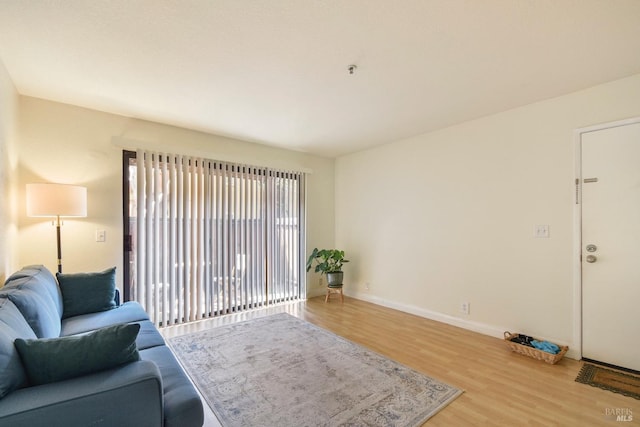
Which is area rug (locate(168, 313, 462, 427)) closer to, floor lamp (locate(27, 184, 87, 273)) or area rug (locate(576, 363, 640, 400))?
area rug (locate(576, 363, 640, 400))

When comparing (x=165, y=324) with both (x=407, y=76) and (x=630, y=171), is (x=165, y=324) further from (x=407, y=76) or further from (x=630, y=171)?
(x=630, y=171)

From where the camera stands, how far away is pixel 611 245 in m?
2.49

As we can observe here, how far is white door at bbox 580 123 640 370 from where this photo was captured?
2.38 meters

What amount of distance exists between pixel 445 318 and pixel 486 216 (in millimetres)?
1367

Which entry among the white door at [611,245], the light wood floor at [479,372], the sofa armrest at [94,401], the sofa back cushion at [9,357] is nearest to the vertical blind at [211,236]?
the light wood floor at [479,372]

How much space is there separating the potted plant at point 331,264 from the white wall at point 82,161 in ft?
7.23

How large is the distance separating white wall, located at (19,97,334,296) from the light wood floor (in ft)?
4.11

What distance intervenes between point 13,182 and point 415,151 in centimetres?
438

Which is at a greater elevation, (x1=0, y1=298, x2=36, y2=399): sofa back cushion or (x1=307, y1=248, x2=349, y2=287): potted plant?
(x1=0, y1=298, x2=36, y2=399): sofa back cushion

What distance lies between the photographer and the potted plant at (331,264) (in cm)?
455

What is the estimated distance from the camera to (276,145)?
4457 millimetres

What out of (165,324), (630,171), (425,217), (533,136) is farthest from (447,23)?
(165,324)

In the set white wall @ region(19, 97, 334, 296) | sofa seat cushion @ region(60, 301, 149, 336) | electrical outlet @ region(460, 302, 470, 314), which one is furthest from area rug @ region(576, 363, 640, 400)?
white wall @ region(19, 97, 334, 296)

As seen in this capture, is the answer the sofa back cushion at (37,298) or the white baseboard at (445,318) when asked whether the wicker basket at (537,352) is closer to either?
the white baseboard at (445,318)
